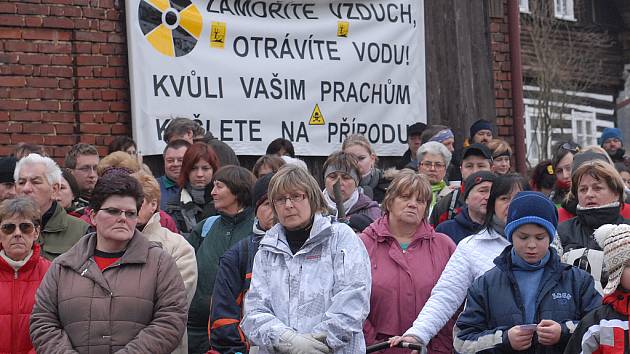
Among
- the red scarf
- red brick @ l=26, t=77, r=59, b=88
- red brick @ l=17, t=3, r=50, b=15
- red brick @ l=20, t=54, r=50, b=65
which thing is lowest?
the red scarf

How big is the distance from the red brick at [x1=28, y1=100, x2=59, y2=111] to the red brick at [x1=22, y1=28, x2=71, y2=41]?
54 cm

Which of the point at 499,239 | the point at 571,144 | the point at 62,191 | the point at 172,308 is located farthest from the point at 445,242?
the point at 571,144

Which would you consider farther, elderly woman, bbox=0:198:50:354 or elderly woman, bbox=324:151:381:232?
elderly woman, bbox=324:151:381:232

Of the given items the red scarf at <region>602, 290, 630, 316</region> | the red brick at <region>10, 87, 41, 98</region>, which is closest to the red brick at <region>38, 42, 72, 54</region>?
the red brick at <region>10, 87, 41, 98</region>

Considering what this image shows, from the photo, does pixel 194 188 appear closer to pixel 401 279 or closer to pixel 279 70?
pixel 401 279

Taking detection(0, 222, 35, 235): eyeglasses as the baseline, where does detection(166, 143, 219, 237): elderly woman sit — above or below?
above

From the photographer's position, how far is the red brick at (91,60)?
36.5ft

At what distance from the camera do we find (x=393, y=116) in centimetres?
1272

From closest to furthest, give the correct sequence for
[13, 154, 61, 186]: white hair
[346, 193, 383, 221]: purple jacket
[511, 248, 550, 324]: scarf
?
[511, 248, 550, 324]: scarf → [13, 154, 61, 186]: white hair → [346, 193, 383, 221]: purple jacket

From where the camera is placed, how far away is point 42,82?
35.8 ft

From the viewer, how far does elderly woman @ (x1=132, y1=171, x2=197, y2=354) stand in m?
7.71

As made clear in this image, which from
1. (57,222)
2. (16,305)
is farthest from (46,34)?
(16,305)

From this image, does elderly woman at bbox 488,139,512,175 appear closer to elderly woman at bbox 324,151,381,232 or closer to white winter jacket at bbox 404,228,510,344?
elderly woman at bbox 324,151,381,232

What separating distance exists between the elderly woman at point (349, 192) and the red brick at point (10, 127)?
116 inches
